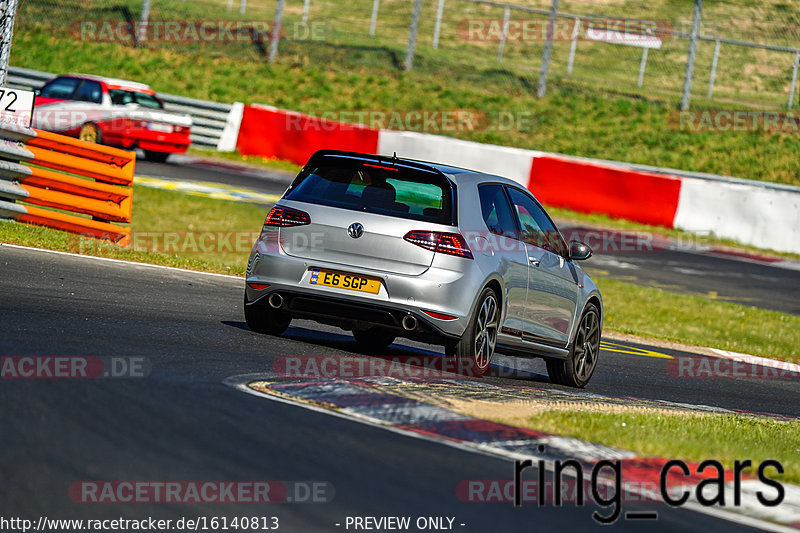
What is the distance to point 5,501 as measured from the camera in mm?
4672

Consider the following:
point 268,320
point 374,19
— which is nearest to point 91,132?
point 374,19

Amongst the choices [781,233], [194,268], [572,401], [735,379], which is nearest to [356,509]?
[572,401]

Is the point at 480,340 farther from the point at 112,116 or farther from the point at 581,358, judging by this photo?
the point at 112,116

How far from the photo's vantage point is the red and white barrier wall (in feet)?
78.6

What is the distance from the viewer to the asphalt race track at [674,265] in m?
19.4

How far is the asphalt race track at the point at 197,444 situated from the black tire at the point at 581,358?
2492mm

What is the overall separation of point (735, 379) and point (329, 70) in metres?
25.5

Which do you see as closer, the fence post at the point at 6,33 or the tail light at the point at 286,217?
the tail light at the point at 286,217

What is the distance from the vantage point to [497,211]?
31.1ft

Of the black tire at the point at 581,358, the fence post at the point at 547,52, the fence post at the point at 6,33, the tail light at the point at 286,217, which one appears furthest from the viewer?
the fence post at the point at 547,52

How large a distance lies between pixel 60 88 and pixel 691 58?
48.6 ft

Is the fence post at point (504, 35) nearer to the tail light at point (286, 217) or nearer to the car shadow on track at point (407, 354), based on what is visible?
the car shadow on track at point (407, 354)

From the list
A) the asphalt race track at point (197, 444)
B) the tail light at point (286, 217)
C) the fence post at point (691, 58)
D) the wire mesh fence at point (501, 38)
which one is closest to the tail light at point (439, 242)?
the tail light at point (286, 217)

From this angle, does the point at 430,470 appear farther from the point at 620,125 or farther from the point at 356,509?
the point at 620,125
